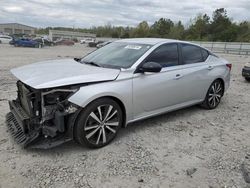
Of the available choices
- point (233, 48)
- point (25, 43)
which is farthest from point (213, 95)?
point (233, 48)

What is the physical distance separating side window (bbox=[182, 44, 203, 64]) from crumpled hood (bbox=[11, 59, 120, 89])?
1.72m

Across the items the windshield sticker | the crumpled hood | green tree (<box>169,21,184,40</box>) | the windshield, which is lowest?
the crumpled hood

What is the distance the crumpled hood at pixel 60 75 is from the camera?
10.8 ft

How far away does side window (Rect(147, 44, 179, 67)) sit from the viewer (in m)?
4.39

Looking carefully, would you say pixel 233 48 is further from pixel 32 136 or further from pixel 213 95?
pixel 32 136

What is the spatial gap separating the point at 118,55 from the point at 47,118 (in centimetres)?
173

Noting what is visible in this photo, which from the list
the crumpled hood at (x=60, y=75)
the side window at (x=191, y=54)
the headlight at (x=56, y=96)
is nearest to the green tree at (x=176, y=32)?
the side window at (x=191, y=54)

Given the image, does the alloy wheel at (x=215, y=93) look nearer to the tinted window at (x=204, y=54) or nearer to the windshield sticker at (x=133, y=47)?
the tinted window at (x=204, y=54)

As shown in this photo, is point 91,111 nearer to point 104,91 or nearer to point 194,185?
point 104,91

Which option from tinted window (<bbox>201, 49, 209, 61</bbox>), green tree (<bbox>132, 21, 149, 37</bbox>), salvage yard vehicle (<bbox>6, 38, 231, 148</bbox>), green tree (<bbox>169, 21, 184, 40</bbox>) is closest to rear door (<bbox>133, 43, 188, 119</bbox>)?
salvage yard vehicle (<bbox>6, 38, 231, 148</bbox>)

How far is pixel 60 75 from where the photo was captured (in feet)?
11.4

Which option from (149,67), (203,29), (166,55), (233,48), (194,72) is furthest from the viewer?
(203,29)

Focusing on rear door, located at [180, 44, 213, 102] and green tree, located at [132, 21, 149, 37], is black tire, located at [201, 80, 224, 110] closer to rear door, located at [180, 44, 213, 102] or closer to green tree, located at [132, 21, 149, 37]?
rear door, located at [180, 44, 213, 102]

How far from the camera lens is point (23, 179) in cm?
295
